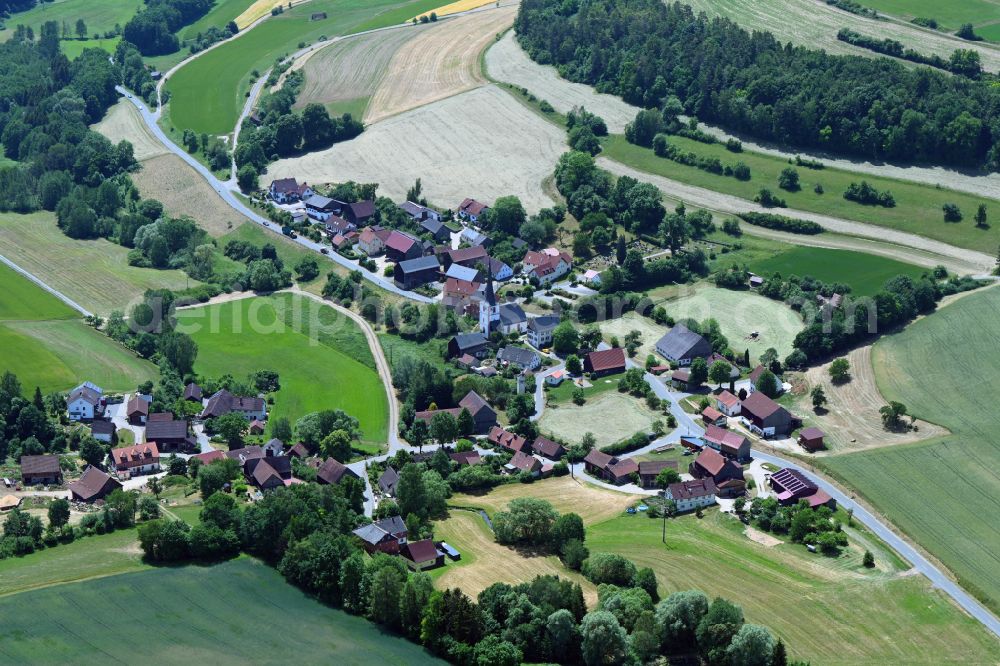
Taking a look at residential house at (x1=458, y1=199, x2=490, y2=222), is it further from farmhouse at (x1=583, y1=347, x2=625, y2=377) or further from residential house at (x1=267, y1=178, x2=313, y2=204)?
farmhouse at (x1=583, y1=347, x2=625, y2=377)

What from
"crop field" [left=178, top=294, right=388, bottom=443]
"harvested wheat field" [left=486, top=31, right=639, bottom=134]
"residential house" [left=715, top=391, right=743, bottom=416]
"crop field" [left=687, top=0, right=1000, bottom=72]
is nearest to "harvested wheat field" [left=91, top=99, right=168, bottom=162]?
"harvested wheat field" [left=486, top=31, right=639, bottom=134]

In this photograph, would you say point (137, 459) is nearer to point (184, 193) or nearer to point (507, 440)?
point (507, 440)

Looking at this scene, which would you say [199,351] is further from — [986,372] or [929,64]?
[929,64]

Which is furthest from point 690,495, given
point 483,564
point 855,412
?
point 855,412

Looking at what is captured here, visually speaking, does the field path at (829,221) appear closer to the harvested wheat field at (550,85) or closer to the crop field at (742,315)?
the harvested wheat field at (550,85)

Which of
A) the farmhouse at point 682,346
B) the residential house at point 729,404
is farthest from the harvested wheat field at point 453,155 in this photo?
the residential house at point 729,404

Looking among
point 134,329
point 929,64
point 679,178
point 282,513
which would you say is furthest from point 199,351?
point 929,64

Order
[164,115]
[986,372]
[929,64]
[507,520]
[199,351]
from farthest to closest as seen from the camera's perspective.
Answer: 1. [164,115]
2. [929,64]
3. [199,351]
4. [986,372]
5. [507,520]
